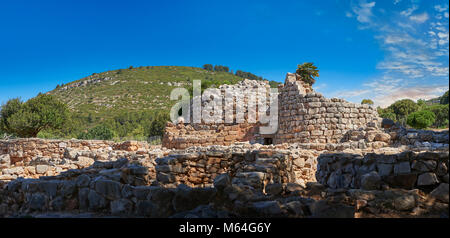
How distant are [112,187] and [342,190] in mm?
3318

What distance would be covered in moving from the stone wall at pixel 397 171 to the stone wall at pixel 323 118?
7374 mm

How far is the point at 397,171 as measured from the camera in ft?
12.7

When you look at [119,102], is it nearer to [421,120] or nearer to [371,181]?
[421,120]

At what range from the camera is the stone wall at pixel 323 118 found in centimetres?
1191

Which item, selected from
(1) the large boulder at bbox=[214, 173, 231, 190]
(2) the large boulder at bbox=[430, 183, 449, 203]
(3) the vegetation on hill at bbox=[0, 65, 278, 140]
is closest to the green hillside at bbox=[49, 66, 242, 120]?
(3) the vegetation on hill at bbox=[0, 65, 278, 140]

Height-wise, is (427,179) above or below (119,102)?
below

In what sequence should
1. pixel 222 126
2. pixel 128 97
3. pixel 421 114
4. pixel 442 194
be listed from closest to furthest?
pixel 442 194 → pixel 222 126 → pixel 421 114 → pixel 128 97

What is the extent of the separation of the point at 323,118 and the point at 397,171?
8.38 m

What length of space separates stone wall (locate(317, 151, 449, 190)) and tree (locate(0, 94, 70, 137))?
88.9ft

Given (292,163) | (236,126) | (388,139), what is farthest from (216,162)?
(236,126)

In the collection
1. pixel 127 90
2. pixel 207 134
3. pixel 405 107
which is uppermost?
pixel 127 90

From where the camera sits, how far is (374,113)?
1250cm

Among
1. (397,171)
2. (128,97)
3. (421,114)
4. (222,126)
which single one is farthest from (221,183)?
(128,97)

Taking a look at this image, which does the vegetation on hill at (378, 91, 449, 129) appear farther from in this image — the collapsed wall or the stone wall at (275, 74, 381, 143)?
the collapsed wall
